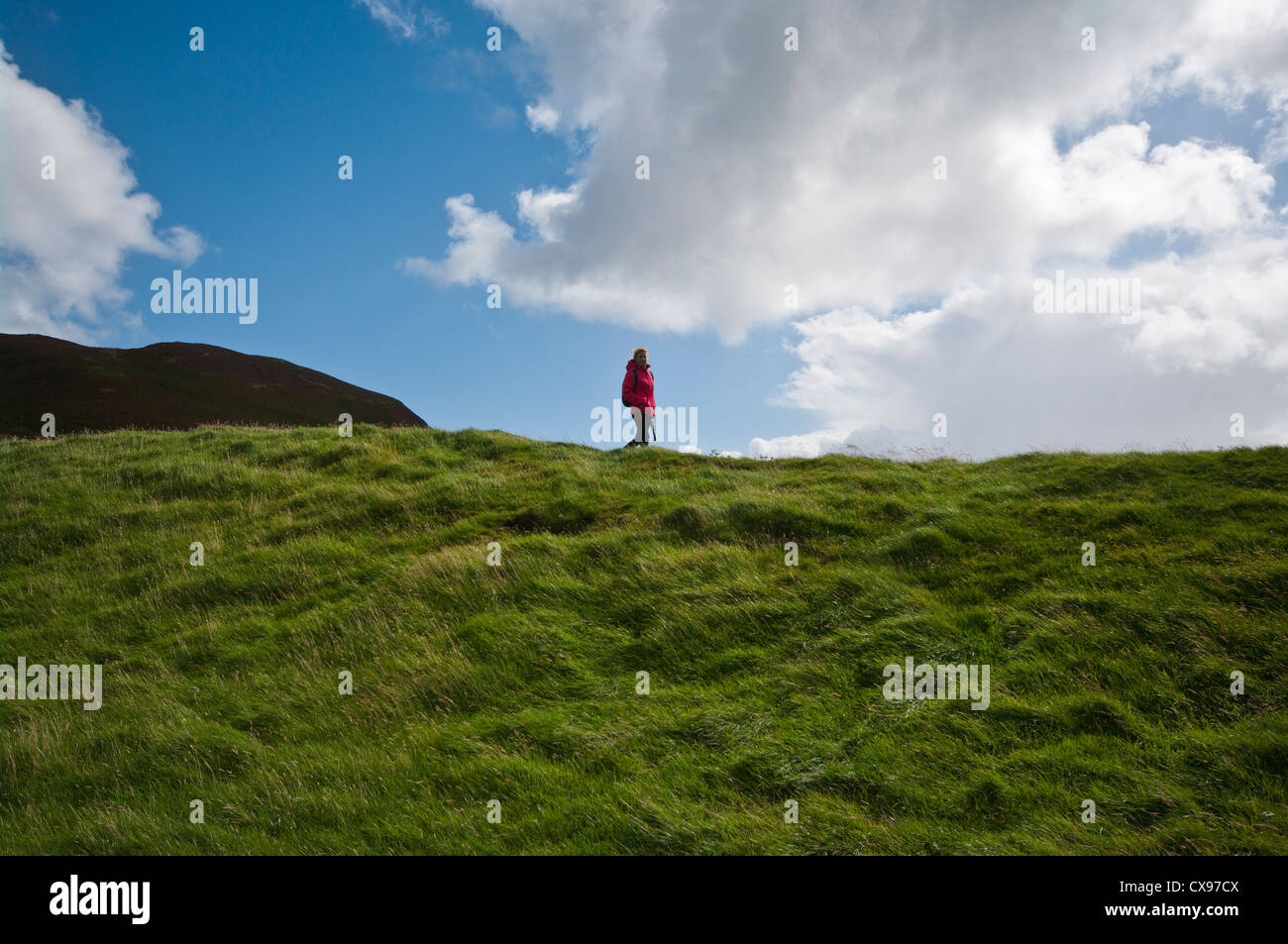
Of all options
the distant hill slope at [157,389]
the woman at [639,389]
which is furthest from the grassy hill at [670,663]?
the distant hill slope at [157,389]

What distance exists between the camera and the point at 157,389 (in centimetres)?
6531

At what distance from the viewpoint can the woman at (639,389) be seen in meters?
20.2

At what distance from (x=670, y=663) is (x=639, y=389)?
12.0 metres

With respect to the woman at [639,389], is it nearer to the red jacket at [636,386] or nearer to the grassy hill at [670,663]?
the red jacket at [636,386]

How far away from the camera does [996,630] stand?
9.34 metres

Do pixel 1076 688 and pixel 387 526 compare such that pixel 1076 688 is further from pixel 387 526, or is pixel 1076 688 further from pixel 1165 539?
pixel 387 526

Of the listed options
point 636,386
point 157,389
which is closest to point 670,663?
point 636,386

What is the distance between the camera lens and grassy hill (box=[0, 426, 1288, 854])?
21.1ft

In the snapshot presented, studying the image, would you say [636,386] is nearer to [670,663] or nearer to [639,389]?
[639,389]

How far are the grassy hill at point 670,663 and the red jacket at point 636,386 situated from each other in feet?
13.8
